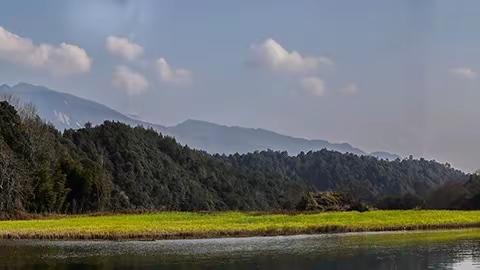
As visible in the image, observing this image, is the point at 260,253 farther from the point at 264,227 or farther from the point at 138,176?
the point at 138,176

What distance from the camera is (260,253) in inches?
1425

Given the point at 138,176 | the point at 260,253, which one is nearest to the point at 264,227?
the point at 260,253

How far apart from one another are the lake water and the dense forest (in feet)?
112

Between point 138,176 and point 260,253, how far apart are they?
8901 cm

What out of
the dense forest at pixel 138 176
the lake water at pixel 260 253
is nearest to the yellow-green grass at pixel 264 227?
the lake water at pixel 260 253

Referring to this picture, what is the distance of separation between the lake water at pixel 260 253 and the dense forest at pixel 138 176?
3405 centimetres

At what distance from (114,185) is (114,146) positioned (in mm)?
13600

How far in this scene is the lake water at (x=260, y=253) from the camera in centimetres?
3080

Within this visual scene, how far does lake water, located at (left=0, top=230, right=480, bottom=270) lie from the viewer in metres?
30.8

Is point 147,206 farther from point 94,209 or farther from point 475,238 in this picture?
point 475,238

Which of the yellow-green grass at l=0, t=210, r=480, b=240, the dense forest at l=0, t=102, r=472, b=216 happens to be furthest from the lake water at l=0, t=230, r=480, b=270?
the dense forest at l=0, t=102, r=472, b=216

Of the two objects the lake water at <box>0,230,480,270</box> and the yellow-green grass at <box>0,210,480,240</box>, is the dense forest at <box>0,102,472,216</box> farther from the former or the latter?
the lake water at <box>0,230,480,270</box>

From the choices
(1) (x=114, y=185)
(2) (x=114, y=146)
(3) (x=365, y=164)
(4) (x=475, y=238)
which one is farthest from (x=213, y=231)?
(3) (x=365, y=164)

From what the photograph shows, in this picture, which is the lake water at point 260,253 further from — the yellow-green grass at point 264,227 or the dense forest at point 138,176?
the dense forest at point 138,176
